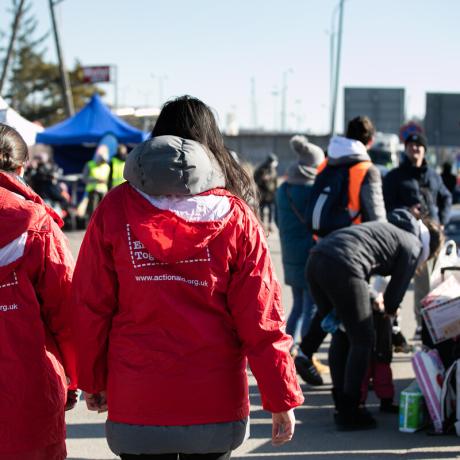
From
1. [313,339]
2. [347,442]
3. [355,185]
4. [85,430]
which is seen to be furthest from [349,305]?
[85,430]

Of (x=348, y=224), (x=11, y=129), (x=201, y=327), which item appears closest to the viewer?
(x=201, y=327)

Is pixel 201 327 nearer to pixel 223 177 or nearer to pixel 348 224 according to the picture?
pixel 223 177

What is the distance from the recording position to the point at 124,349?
300cm

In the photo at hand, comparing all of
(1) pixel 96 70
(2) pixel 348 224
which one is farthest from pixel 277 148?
(2) pixel 348 224

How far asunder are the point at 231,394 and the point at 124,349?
1.25 ft

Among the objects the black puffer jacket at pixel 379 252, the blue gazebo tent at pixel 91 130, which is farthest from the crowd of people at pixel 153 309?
the blue gazebo tent at pixel 91 130

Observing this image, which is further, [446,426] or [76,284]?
[446,426]

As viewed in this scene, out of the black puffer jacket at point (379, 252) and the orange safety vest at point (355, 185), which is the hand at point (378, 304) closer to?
the black puffer jacket at point (379, 252)

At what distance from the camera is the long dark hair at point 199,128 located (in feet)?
10.5

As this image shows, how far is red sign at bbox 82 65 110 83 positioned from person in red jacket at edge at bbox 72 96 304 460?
95.5 feet

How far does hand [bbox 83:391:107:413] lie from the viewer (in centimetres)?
314

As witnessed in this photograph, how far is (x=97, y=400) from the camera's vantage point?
3154 mm

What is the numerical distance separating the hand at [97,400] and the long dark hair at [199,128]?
843 millimetres

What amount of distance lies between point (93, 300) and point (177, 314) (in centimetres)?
29
